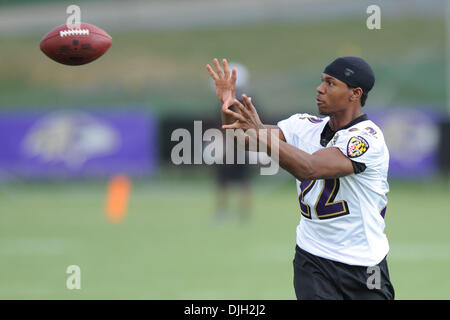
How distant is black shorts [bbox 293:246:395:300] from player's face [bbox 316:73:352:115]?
2.79 feet

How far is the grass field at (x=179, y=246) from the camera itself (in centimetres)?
689

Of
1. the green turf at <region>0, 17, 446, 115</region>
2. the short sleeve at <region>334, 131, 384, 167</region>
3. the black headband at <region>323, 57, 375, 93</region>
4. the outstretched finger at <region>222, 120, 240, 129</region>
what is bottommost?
the short sleeve at <region>334, 131, 384, 167</region>

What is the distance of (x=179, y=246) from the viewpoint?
30.1ft

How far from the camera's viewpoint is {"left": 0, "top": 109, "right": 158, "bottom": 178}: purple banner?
50.6ft

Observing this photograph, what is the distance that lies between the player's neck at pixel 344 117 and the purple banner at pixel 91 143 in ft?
36.7

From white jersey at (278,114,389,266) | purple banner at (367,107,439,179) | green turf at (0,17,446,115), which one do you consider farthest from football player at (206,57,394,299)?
green turf at (0,17,446,115)

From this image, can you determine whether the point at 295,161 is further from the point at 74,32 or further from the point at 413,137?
the point at 413,137

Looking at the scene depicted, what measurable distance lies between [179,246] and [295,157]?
533 centimetres

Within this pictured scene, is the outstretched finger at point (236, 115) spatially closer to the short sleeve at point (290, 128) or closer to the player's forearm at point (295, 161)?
the player's forearm at point (295, 161)

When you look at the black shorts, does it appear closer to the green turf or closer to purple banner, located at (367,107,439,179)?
purple banner, located at (367,107,439,179)

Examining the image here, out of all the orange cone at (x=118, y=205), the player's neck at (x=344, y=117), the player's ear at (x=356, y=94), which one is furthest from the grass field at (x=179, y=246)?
the player's ear at (x=356, y=94)

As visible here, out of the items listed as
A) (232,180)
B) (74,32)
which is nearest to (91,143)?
(232,180)
